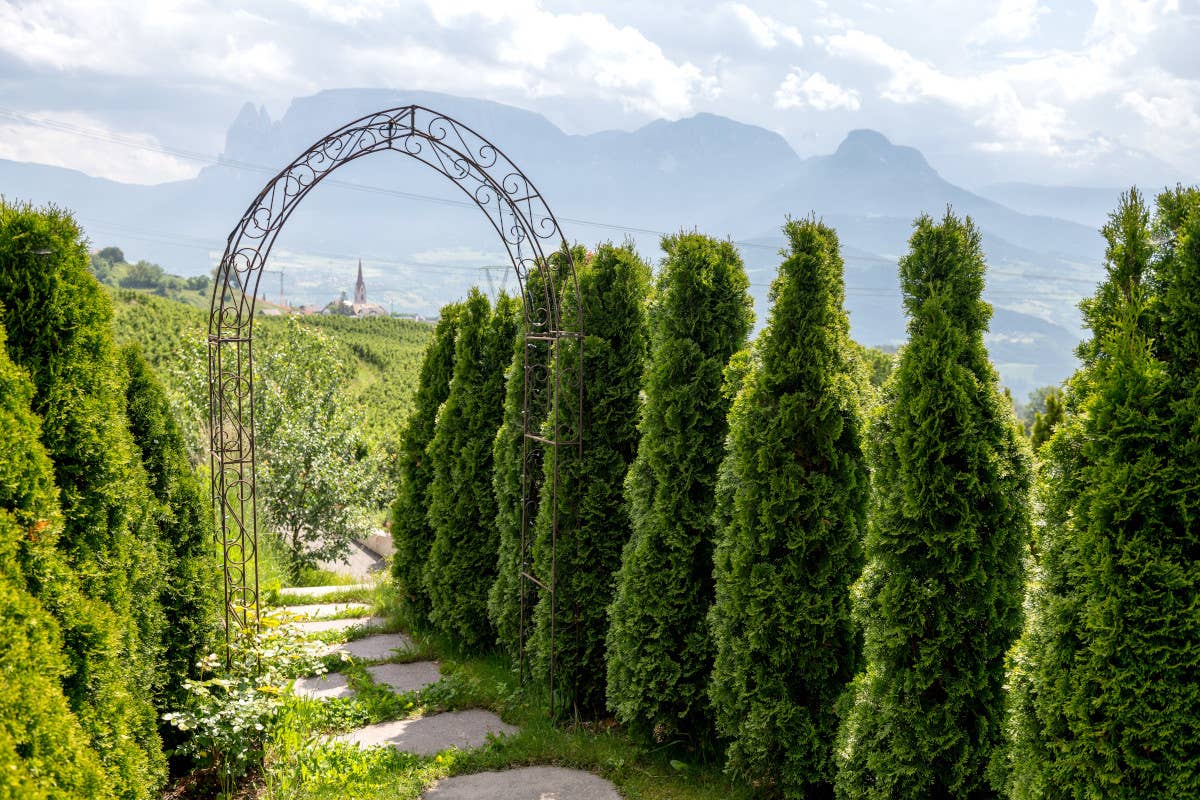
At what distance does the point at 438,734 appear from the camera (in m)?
6.21

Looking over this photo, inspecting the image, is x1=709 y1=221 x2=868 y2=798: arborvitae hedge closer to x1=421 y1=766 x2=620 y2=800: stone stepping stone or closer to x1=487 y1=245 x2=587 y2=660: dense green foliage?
x1=421 y1=766 x2=620 y2=800: stone stepping stone

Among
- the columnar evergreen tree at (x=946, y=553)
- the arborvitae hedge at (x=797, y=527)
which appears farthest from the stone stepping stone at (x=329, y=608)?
the columnar evergreen tree at (x=946, y=553)

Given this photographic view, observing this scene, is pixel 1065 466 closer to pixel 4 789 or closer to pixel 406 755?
pixel 4 789

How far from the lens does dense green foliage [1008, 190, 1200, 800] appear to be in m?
2.81

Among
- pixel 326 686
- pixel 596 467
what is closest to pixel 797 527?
pixel 596 467

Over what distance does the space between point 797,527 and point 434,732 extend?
3.46 m

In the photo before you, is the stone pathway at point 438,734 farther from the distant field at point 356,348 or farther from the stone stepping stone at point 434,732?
the distant field at point 356,348

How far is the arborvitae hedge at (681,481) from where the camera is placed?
5.43 m

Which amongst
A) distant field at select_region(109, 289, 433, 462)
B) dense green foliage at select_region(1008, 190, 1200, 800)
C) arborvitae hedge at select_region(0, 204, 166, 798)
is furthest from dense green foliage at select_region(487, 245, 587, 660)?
distant field at select_region(109, 289, 433, 462)

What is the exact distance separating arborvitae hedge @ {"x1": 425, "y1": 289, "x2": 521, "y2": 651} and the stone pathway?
62cm

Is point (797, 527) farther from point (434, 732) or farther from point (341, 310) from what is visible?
point (341, 310)

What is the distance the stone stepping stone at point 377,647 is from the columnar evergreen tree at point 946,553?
540cm

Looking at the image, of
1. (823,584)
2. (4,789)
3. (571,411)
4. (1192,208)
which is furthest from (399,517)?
(1192,208)

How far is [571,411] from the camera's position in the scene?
20.9 ft
